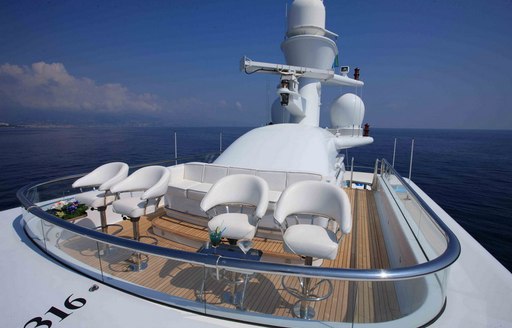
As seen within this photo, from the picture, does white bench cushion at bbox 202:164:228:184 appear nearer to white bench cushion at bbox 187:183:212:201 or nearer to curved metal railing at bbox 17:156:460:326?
white bench cushion at bbox 187:183:212:201

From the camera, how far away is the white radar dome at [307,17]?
8.55 meters

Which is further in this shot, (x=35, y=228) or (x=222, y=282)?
(x=35, y=228)

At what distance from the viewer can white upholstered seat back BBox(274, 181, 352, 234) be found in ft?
8.43

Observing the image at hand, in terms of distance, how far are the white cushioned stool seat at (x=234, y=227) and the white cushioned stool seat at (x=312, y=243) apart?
394mm

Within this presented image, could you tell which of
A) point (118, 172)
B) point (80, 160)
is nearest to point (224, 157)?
point (118, 172)

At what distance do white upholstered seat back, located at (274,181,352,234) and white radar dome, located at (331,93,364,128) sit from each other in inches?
368

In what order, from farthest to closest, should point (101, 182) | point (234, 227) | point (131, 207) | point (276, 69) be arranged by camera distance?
point (276, 69) → point (101, 182) → point (131, 207) → point (234, 227)

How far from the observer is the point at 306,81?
362 inches

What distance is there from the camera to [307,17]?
8.56m

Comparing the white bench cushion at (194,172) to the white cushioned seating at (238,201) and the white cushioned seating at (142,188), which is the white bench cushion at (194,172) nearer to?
the white cushioned seating at (142,188)

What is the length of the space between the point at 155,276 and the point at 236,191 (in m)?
1.39

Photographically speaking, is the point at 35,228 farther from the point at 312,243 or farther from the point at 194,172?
the point at 312,243

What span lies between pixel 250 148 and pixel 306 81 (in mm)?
5012

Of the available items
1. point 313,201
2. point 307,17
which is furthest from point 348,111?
point 313,201
